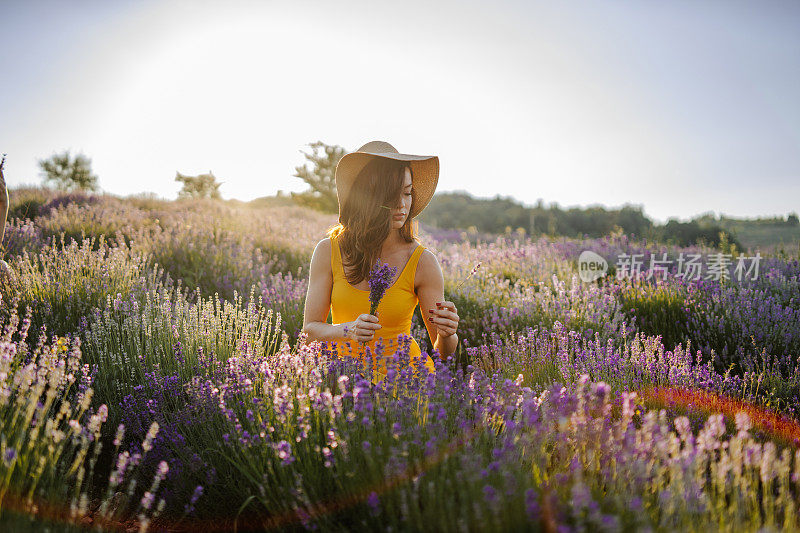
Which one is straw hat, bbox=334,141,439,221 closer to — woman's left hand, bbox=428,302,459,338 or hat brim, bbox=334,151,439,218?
hat brim, bbox=334,151,439,218

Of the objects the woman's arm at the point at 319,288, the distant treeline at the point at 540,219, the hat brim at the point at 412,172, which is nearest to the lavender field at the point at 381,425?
the woman's arm at the point at 319,288

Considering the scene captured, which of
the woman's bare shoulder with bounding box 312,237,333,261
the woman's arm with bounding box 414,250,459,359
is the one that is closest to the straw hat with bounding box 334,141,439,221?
the woman's bare shoulder with bounding box 312,237,333,261

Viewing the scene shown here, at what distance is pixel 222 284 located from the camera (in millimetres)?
4945

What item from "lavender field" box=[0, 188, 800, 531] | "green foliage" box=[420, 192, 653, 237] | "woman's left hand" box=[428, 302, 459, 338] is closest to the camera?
"lavender field" box=[0, 188, 800, 531]

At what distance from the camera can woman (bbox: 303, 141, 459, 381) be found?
265 centimetres

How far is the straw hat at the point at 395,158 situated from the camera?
261cm

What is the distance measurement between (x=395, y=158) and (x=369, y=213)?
347 mm

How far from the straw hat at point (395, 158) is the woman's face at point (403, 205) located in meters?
0.11

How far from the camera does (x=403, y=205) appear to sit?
2.68 meters

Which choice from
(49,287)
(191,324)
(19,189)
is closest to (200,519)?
(191,324)

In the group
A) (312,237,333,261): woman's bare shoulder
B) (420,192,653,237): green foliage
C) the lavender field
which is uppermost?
(420,192,653,237): green foliage

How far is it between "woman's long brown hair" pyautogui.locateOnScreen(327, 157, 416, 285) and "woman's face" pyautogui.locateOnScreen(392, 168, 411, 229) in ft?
0.07

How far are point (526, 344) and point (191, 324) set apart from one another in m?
2.14

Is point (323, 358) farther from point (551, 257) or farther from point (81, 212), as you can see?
point (81, 212)
